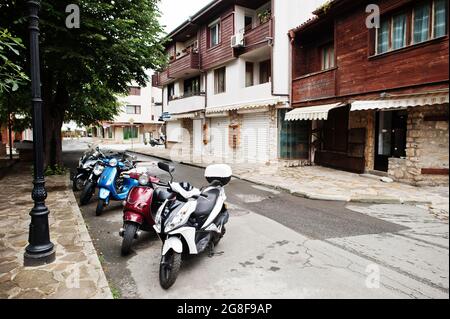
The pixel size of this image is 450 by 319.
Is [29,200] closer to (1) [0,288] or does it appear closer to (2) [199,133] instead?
(1) [0,288]

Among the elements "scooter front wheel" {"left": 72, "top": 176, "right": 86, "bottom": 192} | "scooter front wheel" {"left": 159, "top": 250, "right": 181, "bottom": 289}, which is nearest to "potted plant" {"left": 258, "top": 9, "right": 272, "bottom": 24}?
"scooter front wheel" {"left": 72, "top": 176, "right": 86, "bottom": 192}

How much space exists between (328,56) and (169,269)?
13.0 m

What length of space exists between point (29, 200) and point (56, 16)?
197 inches

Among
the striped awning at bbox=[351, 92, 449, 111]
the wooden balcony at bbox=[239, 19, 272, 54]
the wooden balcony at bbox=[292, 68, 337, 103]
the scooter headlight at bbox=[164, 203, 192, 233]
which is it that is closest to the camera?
the scooter headlight at bbox=[164, 203, 192, 233]

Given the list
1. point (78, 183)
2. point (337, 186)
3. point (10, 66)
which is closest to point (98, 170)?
point (78, 183)

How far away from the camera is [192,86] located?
2455 centimetres

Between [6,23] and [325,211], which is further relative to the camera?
[6,23]

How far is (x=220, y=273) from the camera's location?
156 inches

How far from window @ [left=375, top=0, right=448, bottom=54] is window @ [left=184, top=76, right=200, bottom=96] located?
47.2ft

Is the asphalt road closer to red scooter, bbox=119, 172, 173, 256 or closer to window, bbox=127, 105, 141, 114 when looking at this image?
red scooter, bbox=119, 172, 173, 256

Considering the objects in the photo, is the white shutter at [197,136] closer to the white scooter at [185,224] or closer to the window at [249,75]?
the window at [249,75]

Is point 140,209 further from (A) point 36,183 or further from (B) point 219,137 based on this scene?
(B) point 219,137

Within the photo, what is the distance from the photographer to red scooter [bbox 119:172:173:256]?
4629mm
